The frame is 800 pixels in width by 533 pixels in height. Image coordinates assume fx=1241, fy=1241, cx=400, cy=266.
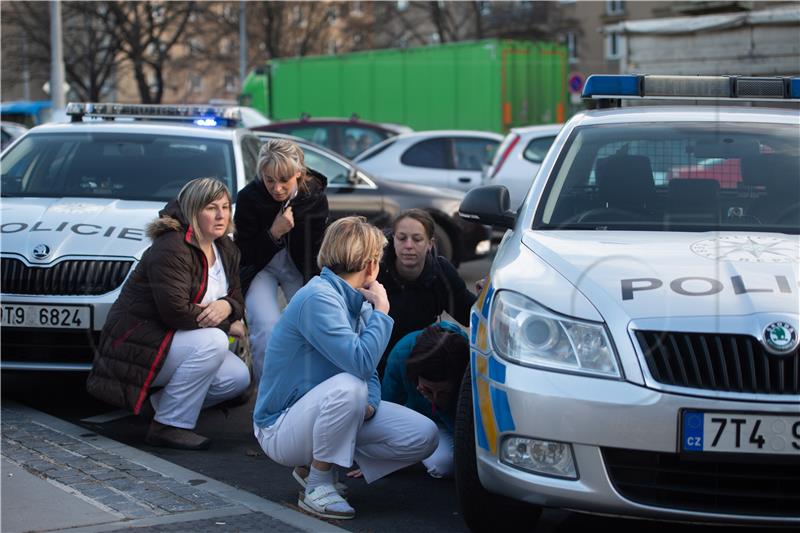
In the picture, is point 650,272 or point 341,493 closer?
point 650,272

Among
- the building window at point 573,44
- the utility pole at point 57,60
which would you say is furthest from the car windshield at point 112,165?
the building window at point 573,44

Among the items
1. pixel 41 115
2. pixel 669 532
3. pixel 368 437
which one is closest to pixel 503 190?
pixel 368 437

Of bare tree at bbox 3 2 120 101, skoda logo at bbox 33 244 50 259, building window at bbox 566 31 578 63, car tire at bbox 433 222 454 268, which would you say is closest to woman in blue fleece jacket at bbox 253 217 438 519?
skoda logo at bbox 33 244 50 259

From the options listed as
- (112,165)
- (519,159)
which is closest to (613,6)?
(519,159)

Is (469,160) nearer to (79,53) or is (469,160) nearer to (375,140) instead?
(375,140)

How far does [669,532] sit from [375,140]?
14.7m

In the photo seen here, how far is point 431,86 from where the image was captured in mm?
27547

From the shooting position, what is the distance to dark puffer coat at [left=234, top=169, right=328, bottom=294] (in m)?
6.83

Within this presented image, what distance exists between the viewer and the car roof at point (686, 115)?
217 inches

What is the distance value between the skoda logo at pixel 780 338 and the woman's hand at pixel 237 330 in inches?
127

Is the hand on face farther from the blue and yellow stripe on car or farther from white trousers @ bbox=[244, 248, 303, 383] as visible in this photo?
the blue and yellow stripe on car

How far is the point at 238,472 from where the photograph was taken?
5.66 metres

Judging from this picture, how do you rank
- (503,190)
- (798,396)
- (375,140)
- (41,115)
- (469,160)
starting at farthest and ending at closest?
(41,115) < (375,140) < (469,160) < (503,190) < (798,396)

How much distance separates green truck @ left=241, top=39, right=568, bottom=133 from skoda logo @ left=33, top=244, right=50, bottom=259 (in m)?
19.9
